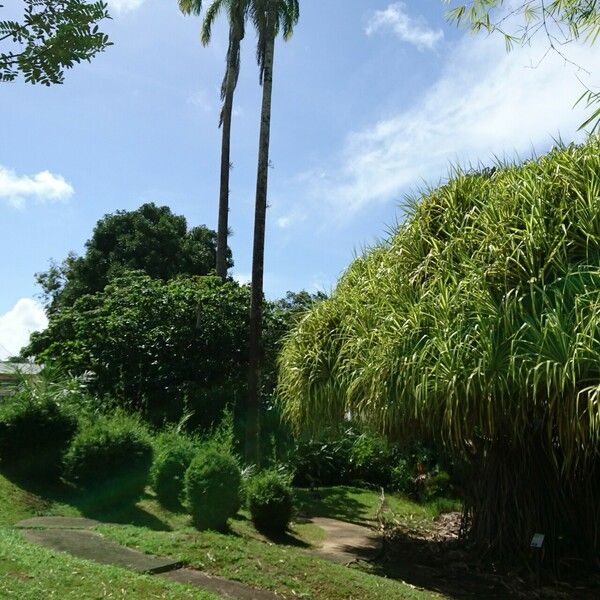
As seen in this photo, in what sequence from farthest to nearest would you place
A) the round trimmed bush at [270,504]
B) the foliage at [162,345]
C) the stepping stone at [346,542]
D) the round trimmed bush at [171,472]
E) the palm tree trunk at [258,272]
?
the foliage at [162,345], the palm tree trunk at [258,272], the round trimmed bush at [171,472], the round trimmed bush at [270,504], the stepping stone at [346,542]

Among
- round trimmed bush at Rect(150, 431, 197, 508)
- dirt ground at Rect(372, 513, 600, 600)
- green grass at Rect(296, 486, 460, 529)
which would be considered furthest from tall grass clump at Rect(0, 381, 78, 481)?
dirt ground at Rect(372, 513, 600, 600)

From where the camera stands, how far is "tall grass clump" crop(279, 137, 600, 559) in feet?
24.7

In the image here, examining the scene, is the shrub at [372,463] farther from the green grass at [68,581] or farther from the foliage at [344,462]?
the green grass at [68,581]

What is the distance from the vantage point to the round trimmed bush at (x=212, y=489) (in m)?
9.54

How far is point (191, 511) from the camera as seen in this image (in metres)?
9.69

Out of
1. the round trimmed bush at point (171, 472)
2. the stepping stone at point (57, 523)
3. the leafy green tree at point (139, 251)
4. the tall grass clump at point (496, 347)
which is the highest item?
the leafy green tree at point (139, 251)

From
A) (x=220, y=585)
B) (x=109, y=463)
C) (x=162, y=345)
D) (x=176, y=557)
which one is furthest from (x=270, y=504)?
(x=162, y=345)

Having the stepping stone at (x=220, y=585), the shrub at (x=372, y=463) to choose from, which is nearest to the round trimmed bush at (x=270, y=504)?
the stepping stone at (x=220, y=585)

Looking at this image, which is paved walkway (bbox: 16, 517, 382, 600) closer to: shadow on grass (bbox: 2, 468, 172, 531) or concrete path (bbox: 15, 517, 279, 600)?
concrete path (bbox: 15, 517, 279, 600)

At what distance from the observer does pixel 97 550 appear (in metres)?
7.60

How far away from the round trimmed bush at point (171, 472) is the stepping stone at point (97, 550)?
240 cm

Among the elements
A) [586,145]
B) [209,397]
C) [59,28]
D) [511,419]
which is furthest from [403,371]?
[209,397]

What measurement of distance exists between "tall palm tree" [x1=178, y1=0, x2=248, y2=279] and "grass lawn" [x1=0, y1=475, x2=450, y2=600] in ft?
43.1

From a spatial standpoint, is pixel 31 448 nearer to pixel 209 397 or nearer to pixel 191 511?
pixel 191 511
